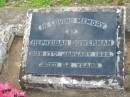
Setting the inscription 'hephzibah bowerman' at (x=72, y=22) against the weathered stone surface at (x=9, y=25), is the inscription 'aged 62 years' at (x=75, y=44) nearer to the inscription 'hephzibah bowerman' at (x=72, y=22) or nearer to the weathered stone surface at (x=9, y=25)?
the inscription 'hephzibah bowerman' at (x=72, y=22)

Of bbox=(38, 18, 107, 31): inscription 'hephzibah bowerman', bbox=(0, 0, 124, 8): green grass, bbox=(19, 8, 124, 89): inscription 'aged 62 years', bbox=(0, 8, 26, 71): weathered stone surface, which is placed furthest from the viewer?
bbox=(0, 0, 124, 8): green grass

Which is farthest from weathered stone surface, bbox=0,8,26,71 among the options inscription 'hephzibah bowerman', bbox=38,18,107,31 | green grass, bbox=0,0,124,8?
inscription 'hephzibah bowerman', bbox=38,18,107,31

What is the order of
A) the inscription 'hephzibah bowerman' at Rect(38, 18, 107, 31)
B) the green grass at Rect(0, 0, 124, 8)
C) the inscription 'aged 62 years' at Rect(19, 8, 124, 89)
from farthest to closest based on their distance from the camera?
the green grass at Rect(0, 0, 124, 8) → the inscription 'hephzibah bowerman' at Rect(38, 18, 107, 31) → the inscription 'aged 62 years' at Rect(19, 8, 124, 89)

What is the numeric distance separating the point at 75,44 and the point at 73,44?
3cm

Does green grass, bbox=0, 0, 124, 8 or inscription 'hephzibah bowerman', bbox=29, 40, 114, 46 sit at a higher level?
green grass, bbox=0, 0, 124, 8

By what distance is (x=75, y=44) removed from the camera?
539cm

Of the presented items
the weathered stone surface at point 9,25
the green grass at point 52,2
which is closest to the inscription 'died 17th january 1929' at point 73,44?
the weathered stone surface at point 9,25

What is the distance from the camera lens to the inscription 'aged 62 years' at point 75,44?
5.21 m

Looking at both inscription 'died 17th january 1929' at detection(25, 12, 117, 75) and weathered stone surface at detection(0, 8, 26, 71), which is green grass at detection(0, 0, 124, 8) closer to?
weathered stone surface at detection(0, 8, 26, 71)

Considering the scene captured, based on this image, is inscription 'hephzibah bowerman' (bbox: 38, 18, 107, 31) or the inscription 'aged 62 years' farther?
inscription 'hephzibah bowerman' (bbox: 38, 18, 107, 31)

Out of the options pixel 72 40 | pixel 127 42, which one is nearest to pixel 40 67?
pixel 72 40

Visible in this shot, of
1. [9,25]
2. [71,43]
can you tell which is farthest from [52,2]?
[71,43]

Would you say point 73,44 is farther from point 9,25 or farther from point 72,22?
point 9,25

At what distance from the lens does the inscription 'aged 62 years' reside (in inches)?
205
